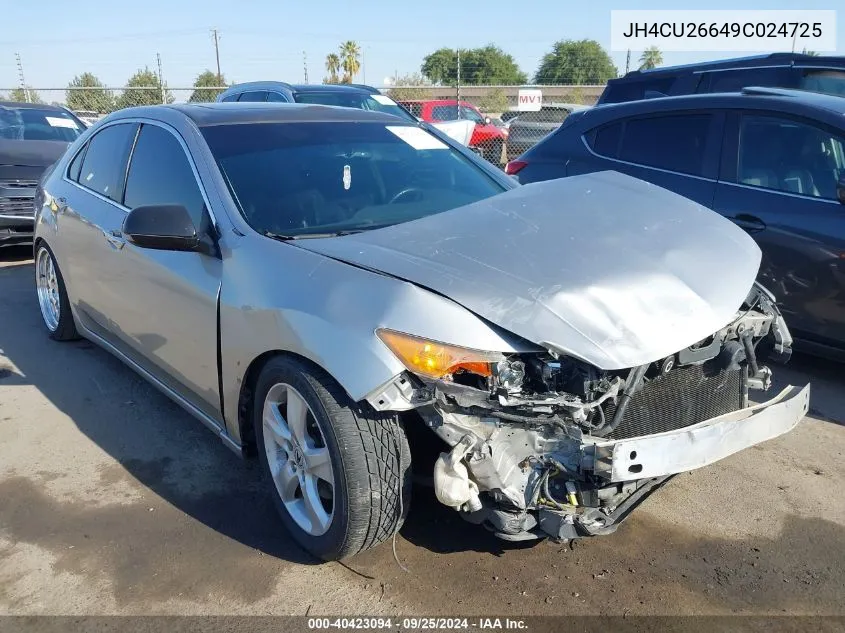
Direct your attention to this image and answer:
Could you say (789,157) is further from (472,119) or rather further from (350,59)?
(350,59)

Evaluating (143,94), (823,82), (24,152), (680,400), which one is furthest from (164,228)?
(143,94)

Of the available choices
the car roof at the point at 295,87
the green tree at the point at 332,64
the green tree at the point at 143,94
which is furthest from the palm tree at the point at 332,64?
the car roof at the point at 295,87

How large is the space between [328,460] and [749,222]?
316 centimetres

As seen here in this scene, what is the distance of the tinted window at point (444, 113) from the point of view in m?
17.2

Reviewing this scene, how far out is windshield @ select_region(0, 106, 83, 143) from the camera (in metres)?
9.59

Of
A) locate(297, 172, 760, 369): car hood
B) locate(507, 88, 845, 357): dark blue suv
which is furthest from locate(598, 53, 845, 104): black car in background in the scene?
locate(297, 172, 760, 369): car hood

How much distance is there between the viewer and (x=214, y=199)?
10.6 feet

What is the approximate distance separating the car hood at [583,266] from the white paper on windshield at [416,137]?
2.93 feet

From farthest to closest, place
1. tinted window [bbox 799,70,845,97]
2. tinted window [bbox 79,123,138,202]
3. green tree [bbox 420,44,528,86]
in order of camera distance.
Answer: green tree [bbox 420,44,528,86] → tinted window [bbox 799,70,845,97] → tinted window [bbox 79,123,138,202]

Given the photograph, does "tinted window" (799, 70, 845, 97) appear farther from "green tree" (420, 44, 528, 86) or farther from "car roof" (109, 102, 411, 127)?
"green tree" (420, 44, 528, 86)

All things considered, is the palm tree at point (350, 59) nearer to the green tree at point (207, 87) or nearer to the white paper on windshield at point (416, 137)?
→ the green tree at point (207, 87)

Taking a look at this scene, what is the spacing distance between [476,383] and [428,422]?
0.66 feet

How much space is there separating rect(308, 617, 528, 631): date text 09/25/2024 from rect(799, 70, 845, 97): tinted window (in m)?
6.38

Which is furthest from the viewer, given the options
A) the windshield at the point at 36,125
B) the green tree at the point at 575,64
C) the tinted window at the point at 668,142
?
the green tree at the point at 575,64
